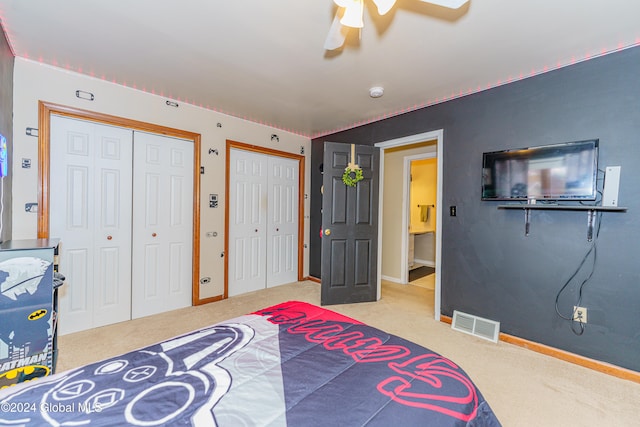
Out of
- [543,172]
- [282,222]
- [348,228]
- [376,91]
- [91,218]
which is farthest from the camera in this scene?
[282,222]

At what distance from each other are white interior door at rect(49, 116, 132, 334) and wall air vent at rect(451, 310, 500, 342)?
11.6ft

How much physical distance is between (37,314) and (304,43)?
8.24 feet

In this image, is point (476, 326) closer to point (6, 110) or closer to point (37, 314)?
point (37, 314)

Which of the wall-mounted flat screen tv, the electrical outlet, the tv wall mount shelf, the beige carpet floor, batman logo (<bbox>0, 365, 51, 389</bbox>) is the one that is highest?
the wall-mounted flat screen tv

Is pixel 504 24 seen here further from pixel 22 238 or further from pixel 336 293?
pixel 22 238

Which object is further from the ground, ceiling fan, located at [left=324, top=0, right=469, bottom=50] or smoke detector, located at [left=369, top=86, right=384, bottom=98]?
smoke detector, located at [left=369, top=86, right=384, bottom=98]

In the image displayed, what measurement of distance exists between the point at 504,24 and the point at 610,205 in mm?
1561

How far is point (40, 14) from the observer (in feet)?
5.80

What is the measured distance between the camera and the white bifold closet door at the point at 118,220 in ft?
8.39

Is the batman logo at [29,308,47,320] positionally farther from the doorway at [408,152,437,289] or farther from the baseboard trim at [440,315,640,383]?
the doorway at [408,152,437,289]

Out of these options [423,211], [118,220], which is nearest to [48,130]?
[118,220]

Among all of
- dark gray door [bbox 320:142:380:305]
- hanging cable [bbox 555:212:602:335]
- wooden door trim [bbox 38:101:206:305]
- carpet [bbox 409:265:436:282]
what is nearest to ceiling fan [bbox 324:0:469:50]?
dark gray door [bbox 320:142:380:305]

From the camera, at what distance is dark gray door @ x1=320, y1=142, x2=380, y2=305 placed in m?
3.45

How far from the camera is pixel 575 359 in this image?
2.21 metres
